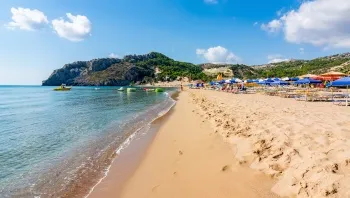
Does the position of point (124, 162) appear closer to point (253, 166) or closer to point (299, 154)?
point (253, 166)

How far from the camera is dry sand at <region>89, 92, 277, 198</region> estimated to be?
262 inches

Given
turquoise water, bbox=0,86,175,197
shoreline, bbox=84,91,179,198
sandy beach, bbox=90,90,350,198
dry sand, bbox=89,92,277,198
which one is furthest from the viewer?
turquoise water, bbox=0,86,175,197

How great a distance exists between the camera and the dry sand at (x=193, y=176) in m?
6.66

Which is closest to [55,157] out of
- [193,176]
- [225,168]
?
[193,176]

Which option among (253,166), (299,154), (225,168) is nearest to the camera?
(299,154)

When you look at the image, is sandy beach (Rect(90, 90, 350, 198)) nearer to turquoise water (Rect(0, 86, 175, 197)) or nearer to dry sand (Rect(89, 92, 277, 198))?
dry sand (Rect(89, 92, 277, 198))

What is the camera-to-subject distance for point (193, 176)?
793 centimetres

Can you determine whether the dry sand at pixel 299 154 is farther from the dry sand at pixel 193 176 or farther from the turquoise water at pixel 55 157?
the turquoise water at pixel 55 157

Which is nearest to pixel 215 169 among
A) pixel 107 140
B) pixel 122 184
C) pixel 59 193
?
pixel 122 184

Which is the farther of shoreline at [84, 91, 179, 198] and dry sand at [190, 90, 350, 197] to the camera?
shoreline at [84, 91, 179, 198]

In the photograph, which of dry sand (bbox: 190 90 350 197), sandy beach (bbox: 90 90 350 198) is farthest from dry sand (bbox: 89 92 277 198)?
dry sand (bbox: 190 90 350 197)

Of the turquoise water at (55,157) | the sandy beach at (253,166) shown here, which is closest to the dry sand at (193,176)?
the sandy beach at (253,166)

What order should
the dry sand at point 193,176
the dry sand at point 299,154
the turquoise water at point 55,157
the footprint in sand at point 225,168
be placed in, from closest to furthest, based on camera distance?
the dry sand at point 299,154 → the dry sand at point 193,176 → the footprint in sand at point 225,168 → the turquoise water at point 55,157

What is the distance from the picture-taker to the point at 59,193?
26.2 feet
